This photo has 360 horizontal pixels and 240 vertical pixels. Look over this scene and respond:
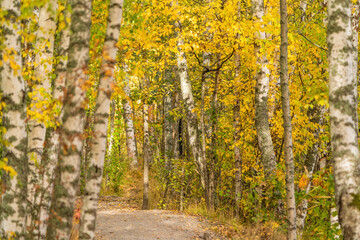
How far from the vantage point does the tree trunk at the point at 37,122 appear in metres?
5.69

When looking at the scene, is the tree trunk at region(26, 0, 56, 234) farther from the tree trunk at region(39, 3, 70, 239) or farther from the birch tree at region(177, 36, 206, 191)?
the birch tree at region(177, 36, 206, 191)

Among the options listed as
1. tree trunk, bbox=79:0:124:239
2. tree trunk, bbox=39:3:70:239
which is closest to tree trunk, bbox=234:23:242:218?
tree trunk, bbox=39:3:70:239

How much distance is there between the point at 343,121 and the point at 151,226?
576 cm

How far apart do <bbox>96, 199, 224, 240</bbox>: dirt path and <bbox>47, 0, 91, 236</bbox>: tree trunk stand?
14.8 ft

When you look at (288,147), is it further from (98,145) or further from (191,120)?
(191,120)

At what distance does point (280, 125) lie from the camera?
1041cm

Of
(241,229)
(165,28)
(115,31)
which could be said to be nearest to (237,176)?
(241,229)

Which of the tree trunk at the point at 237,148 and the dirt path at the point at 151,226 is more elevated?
the tree trunk at the point at 237,148

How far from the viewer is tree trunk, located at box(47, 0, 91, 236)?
3.79 m

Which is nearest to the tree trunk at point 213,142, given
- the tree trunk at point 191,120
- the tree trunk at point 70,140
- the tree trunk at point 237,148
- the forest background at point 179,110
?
the forest background at point 179,110

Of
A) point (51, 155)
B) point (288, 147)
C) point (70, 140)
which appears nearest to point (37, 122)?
point (51, 155)

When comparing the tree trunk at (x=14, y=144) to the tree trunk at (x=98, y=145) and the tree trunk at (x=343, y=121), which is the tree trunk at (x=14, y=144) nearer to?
the tree trunk at (x=98, y=145)

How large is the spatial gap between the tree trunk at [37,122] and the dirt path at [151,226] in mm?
2675

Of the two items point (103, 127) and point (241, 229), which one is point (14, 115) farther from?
point (241, 229)
